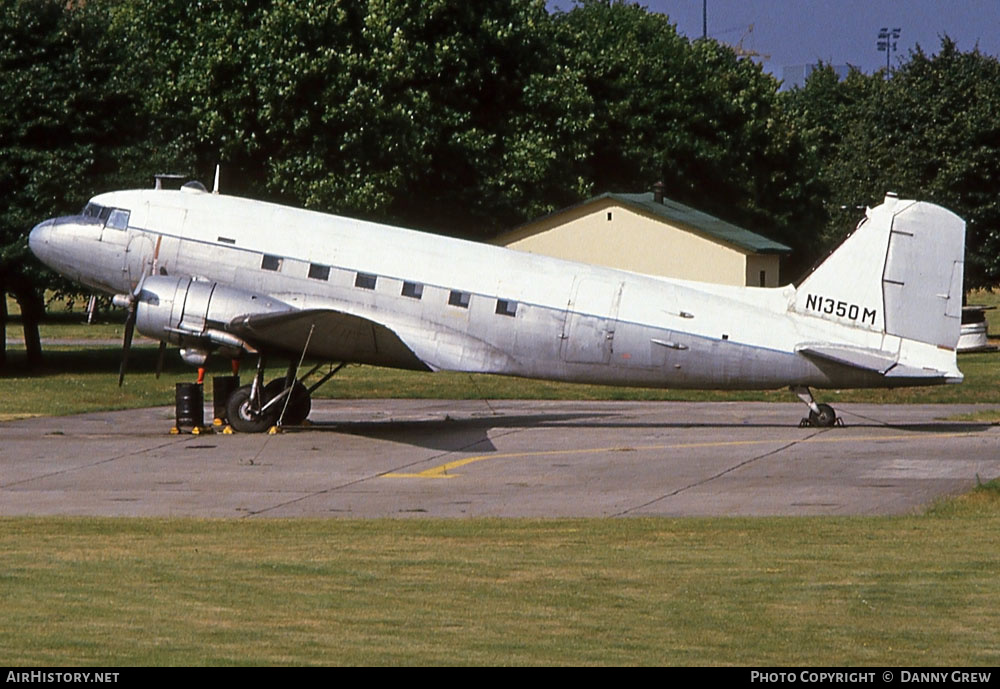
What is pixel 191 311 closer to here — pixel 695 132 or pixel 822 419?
pixel 822 419

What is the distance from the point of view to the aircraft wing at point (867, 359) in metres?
25.5

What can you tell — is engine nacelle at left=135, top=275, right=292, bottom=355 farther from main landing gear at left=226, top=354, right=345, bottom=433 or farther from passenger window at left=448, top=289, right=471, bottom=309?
passenger window at left=448, top=289, right=471, bottom=309

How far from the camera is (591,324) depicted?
87.0 feet

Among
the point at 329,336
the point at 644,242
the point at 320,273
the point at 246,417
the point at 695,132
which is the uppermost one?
the point at 695,132

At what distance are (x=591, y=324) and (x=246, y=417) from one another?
22.7 feet

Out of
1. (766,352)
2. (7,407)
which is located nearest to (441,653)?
(766,352)

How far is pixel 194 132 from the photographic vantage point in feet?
170

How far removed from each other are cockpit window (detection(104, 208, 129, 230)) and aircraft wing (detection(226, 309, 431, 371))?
11.1 feet

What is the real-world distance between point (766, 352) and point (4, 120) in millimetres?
25784

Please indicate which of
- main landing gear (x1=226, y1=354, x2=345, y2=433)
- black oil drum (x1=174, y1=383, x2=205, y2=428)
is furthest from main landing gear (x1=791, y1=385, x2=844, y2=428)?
black oil drum (x1=174, y1=383, x2=205, y2=428)

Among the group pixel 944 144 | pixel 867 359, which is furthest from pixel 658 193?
pixel 867 359

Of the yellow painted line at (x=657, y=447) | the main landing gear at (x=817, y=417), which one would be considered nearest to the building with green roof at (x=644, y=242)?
the main landing gear at (x=817, y=417)

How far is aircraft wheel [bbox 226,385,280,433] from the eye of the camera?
27.2m
